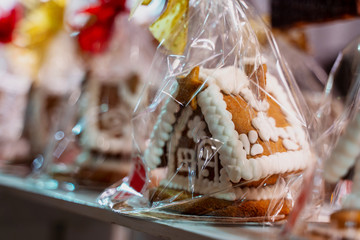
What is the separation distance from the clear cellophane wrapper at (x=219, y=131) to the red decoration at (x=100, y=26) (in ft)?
1.04

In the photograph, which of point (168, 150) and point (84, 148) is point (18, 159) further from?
point (168, 150)

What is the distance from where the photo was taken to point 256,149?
0.46 meters

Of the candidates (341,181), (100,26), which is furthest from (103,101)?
(341,181)

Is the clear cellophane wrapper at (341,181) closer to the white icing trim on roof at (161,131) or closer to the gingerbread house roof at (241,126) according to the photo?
the gingerbread house roof at (241,126)

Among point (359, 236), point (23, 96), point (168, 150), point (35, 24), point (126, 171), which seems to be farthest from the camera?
point (23, 96)

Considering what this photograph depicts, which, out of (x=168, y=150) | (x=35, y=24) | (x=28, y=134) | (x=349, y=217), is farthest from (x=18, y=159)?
(x=349, y=217)

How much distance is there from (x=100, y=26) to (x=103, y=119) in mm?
198

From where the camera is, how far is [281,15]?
0.86 m

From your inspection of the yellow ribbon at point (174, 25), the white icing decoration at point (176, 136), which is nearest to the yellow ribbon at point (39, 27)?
the yellow ribbon at point (174, 25)

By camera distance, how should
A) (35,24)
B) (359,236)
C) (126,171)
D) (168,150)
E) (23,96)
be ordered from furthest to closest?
(23,96) → (35,24) → (126,171) → (168,150) → (359,236)

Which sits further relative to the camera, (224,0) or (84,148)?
(84,148)

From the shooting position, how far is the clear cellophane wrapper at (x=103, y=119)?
773 millimetres

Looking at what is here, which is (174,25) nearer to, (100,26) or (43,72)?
(100,26)

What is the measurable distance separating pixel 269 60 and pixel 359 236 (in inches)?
11.7
